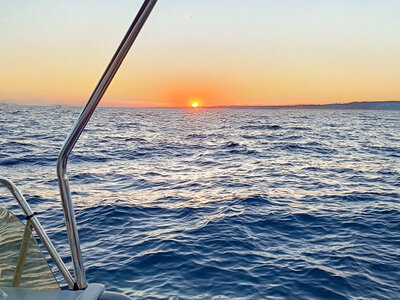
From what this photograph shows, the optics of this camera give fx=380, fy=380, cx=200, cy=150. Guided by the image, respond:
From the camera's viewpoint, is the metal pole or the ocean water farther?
the ocean water

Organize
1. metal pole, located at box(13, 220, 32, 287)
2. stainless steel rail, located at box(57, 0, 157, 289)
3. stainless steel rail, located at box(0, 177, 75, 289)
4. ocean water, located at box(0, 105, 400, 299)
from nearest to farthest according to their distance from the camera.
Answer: stainless steel rail, located at box(57, 0, 157, 289) → metal pole, located at box(13, 220, 32, 287) → stainless steel rail, located at box(0, 177, 75, 289) → ocean water, located at box(0, 105, 400, 299)

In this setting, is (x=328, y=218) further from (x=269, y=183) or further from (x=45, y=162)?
(x=45, y=162)

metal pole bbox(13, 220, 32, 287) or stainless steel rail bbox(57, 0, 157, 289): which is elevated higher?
stainless steel rail bbox(57, 0, 157, 289)

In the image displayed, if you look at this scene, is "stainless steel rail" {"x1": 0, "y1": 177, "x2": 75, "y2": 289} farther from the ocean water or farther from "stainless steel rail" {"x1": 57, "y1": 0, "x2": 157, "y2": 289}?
the ocean water

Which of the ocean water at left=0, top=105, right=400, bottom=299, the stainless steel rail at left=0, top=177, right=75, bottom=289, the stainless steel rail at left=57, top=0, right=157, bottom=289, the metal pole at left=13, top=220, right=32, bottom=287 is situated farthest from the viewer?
the ocean water at left=0, top=105, right=400, bottom=299

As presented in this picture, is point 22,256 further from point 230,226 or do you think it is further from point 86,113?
point 230,226

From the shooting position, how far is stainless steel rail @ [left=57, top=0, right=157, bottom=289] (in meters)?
1.79

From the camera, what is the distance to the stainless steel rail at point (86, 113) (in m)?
1.79

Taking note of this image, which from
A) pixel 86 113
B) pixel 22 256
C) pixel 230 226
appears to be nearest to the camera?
pixel 86 113

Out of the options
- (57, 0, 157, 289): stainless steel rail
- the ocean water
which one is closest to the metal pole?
(57, 0, 157, 289): stainless steel rail

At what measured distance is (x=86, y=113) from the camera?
1.97 meters

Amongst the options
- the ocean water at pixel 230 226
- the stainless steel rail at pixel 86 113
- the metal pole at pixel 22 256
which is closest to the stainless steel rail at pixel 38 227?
the metal pole at pixel 22 256

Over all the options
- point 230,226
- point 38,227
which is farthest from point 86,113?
point 230,226

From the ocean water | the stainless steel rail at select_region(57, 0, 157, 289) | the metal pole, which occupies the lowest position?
the ocean water
